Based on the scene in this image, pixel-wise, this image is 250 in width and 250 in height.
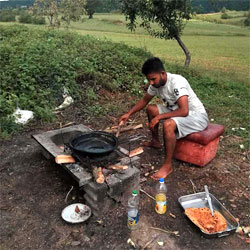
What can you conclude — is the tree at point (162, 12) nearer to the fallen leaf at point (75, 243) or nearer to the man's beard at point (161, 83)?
the man's beard at point (161, 83)

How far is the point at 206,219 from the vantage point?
323 cm

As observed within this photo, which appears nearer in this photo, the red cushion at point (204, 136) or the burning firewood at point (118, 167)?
the burning firewood at point (118, 167)

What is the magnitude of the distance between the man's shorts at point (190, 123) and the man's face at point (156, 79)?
1.67 feet

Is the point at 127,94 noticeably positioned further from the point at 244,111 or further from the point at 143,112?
the point at 244,111

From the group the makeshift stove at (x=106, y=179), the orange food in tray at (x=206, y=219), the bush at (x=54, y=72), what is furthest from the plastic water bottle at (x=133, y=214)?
the bush at (x=54, y=72)

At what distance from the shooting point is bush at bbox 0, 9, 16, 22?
3412 cm

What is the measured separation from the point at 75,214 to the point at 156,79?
6.56 feet

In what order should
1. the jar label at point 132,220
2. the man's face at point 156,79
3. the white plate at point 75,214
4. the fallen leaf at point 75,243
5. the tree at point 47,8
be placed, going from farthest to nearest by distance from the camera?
1. the tree at point 47,8
2. the man's face at point 156,79
3. the white plate at point 75,214
4. the jar label at point 132,220
5. the fallen leaf at point 75,243

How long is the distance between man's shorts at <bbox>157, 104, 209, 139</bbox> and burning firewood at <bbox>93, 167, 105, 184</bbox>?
1329 millimetres

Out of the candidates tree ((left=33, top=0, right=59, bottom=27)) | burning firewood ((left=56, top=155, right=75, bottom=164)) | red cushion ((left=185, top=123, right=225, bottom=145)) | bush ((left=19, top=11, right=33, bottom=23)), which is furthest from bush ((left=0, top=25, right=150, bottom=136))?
bush ((left=19, top=11, right=33, bottom=23))

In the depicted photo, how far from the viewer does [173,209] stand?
137 inches

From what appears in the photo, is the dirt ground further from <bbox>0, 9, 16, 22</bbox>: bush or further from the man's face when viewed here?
<bbox>0, 9, 16, 22</bbox>: bush

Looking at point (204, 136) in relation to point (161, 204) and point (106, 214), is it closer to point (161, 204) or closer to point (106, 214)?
point (161, 204)

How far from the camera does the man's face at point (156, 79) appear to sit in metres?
3.93
